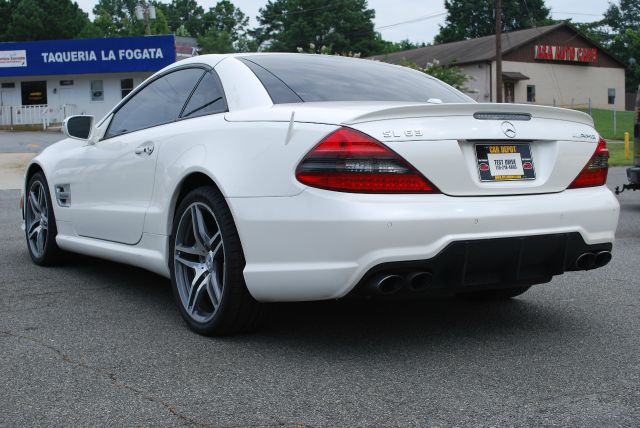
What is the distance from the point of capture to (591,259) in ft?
13.4

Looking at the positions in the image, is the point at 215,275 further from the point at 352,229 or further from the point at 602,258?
the point at 602,258

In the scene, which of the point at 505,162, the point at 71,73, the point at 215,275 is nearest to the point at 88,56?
the point at 71,73

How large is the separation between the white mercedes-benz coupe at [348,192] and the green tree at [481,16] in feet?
282

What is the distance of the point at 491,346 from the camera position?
13.1ft

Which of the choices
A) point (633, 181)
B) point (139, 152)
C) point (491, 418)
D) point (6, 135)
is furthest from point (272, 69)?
point (6, 135)

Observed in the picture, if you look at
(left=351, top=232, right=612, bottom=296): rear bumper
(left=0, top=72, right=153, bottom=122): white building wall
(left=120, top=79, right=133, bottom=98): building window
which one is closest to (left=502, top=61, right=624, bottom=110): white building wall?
(left=120, top=79, right=133, bottom=98): building window

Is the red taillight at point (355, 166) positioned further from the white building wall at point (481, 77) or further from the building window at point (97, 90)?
the white building wall at point (481, 77)

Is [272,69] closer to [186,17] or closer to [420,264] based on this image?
[420,264]

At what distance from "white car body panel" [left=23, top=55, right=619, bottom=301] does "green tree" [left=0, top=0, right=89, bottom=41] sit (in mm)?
66850

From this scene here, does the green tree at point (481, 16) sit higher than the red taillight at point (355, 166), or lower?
higher

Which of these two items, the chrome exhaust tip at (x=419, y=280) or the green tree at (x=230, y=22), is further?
the green tree at (x=230, y=22)

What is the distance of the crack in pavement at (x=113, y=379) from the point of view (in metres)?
3.01


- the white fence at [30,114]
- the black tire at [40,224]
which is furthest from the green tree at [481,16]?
the black tire at [40,224]

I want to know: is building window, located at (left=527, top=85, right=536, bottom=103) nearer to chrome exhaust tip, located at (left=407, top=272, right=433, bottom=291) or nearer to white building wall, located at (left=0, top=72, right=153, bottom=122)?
white building wall, located at (left=0, top=72, right=153, bottom=122)
